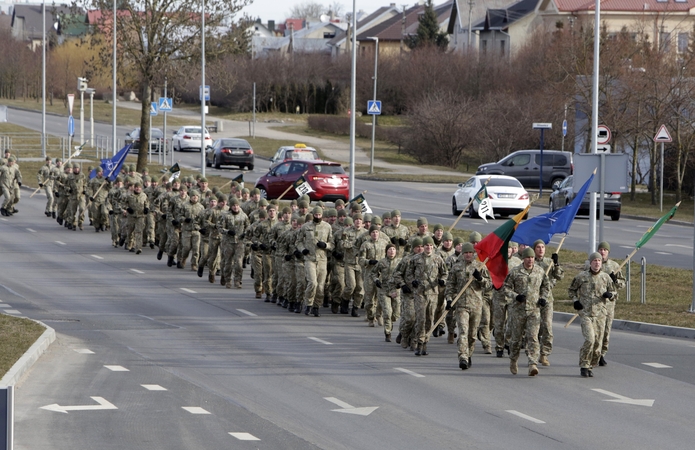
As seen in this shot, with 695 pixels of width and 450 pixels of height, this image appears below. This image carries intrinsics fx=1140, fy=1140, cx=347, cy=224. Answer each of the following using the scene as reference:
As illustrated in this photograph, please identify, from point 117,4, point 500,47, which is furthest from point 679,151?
point 500,47

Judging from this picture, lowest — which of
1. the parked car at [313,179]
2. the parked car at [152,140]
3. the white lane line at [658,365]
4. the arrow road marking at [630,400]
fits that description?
the arrow road marking at [630,400]

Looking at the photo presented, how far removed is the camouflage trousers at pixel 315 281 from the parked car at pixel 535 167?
26902mm

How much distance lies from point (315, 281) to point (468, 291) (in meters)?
→ 4.25

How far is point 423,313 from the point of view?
1536 centimetres

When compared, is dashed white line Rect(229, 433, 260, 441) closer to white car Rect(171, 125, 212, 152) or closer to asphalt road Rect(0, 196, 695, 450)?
asphalt road Rect(0, 196, 695, 450)

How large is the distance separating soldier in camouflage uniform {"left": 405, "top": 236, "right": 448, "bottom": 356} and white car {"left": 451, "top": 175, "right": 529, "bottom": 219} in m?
17.2

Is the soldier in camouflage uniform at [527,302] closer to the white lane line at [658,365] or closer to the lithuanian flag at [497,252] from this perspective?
the lithuanian flag at [497,252]

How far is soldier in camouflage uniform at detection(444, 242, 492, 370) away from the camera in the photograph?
14.7 meters

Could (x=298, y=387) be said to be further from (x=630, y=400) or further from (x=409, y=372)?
(x=630, y=400)

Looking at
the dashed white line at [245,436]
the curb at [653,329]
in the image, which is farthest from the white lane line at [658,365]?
the dashed white line at [245,436]

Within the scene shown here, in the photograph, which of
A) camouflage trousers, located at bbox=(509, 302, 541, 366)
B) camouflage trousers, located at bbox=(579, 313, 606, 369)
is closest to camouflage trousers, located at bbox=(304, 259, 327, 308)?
camouflage trousers, located at bbox=(509, 302, 541, 366)

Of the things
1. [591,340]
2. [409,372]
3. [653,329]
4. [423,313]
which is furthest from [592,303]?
[653,329]

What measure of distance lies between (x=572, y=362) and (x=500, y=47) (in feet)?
245

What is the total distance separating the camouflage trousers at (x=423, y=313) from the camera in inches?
604
